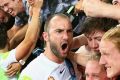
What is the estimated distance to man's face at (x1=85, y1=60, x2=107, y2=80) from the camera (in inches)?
65.3

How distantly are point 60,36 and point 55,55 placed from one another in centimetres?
11

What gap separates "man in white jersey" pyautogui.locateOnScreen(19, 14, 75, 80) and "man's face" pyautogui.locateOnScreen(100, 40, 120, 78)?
1.72 feet

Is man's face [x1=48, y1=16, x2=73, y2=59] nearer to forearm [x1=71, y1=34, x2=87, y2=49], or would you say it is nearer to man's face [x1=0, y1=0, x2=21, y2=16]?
forearm [x1=71, y1=34, x2=87, y2=49]

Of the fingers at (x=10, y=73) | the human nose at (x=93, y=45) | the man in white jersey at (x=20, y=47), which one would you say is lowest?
the fingers at (x=10, y=73)

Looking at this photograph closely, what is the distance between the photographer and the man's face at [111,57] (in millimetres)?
1435

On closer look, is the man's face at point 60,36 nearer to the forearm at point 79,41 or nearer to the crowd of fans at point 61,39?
the crowd of fans at point 61,39

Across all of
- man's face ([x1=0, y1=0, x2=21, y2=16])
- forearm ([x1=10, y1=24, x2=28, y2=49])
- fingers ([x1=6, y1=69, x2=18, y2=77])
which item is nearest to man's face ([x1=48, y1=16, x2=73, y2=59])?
fingers ([x1=6, y1=69, x2=18, y2=77])

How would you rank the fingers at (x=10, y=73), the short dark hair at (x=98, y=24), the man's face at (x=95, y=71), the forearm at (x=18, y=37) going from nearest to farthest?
the man's face at (x=95, y=71)
the short dark hair at (x=98, y=24)
the fingers at (x=10, y=73)
the forearm at (x=18, y=37)

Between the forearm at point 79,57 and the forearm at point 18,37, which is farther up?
the forearm at point 79,57

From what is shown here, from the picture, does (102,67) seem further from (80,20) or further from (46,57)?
(80,20)

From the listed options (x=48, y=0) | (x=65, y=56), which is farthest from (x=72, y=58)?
(x=48, y=0)

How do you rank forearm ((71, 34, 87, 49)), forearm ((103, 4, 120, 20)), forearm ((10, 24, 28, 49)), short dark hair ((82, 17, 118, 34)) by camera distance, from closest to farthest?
forearm ((103, 4, 120, 20)) → short dark hair ((82, 17, 118, 34)) → forearm ((71, 34, 87, 49)) → forearm ((10, 24, 28, 49))

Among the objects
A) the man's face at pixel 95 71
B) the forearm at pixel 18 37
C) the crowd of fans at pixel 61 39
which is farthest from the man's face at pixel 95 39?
the forearm at pixel 18 37

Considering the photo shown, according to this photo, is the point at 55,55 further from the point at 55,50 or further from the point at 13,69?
the point at 13,69
